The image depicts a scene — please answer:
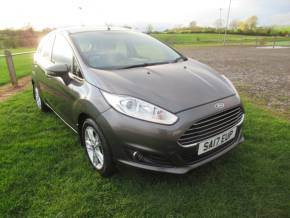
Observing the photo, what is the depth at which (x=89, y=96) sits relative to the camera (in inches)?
101

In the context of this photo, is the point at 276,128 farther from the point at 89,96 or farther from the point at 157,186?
the point at 89,96

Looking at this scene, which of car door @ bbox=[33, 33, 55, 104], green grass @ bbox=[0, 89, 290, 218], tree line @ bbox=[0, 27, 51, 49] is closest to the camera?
green grass @ bbox=[0, 89, 290, 218]

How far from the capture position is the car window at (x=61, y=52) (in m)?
3.13

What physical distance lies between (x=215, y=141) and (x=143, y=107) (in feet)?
2.55

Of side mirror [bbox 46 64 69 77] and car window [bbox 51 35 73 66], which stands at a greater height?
car window [bbox 51 35 73 66]

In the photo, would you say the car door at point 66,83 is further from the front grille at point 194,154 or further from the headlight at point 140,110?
the front grille at point 194,154

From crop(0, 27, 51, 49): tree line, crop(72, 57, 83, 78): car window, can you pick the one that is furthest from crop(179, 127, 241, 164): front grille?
crop(0, 27, 51, 49): tree line

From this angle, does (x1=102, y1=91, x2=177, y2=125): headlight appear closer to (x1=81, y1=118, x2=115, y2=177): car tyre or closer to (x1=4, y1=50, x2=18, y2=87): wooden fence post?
(x1=81, y1=118, x2=115, y2=177): car tyre

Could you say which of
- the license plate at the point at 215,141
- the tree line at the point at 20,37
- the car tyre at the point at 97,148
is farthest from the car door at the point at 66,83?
the tree line at the point at 20,37

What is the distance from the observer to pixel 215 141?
2393mm

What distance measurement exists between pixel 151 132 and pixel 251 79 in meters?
6.73

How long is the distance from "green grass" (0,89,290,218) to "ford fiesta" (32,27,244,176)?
30cm

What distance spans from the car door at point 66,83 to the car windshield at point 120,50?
17cm

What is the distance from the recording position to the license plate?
229 cm
